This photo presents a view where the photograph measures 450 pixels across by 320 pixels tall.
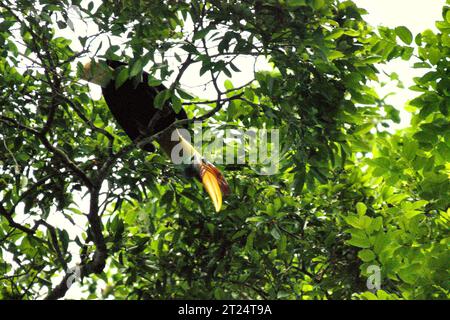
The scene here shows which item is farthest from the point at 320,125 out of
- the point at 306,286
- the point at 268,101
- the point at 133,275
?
the point at 133,275

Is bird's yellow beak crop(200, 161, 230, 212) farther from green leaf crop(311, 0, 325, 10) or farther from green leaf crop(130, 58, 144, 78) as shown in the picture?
green leaf crop(311, 0, 325, 10)

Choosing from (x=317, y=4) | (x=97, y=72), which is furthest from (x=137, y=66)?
(x=317, y=4)

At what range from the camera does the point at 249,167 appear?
4.15m

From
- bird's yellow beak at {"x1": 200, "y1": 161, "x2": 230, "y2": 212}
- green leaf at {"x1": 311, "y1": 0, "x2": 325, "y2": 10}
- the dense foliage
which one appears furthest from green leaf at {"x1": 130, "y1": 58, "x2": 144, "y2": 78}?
bird's yellow beak at {"x1": 200, "y1": 161, "x2": 230, "y2": 212}

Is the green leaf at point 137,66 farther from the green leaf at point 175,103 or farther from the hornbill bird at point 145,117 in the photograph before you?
the hornbill bird at point 145,117

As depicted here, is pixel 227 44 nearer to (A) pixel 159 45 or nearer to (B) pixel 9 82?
(A) pixel 159 45

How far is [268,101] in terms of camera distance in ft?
12.2

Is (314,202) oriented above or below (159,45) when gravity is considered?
below

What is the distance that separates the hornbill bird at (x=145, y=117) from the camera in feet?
13.2

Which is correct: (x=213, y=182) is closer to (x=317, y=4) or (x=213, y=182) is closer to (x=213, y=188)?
(x=213, y=188)
